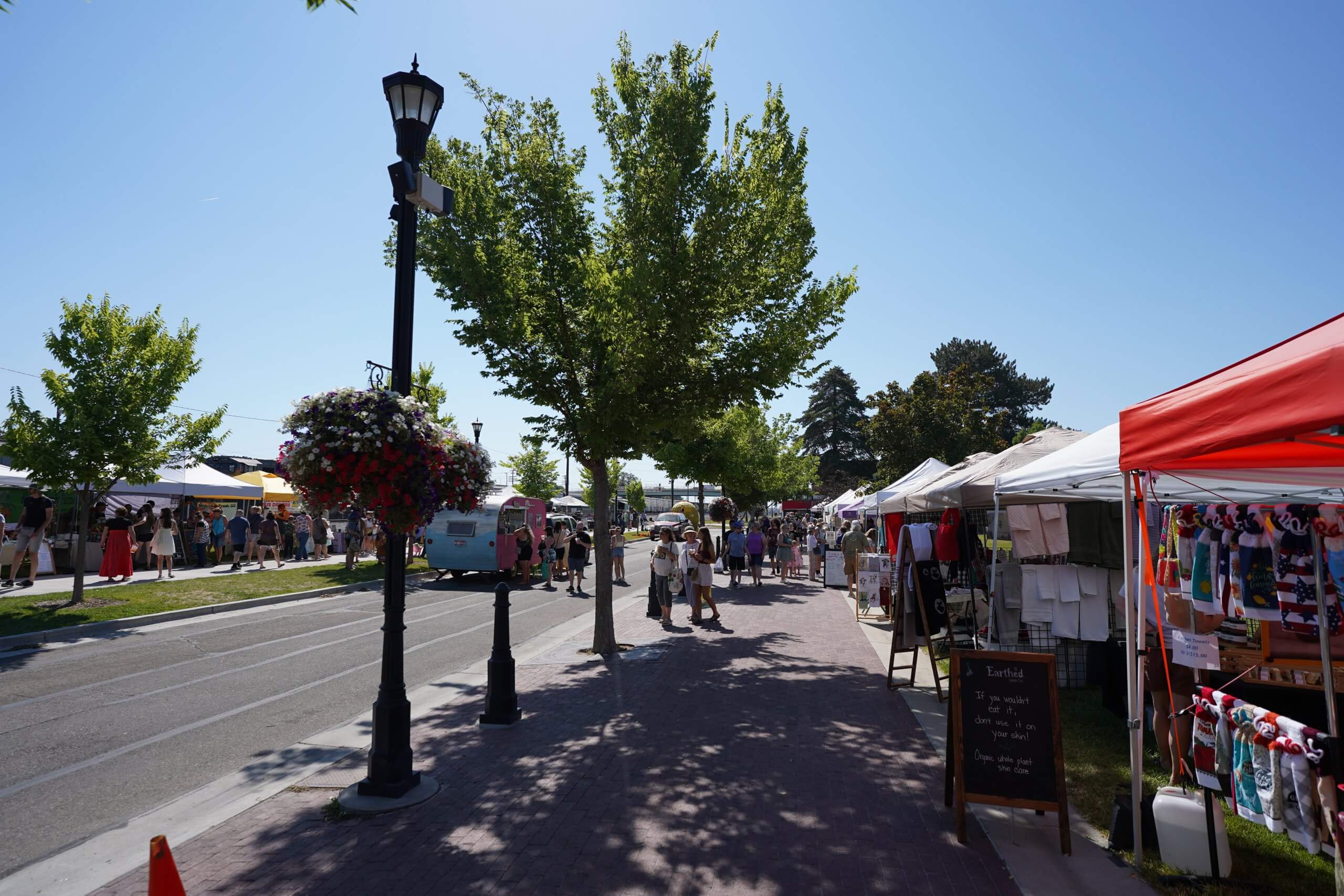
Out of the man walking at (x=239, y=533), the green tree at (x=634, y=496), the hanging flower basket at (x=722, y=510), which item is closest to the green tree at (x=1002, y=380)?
the green tree at (x=634, y=496)

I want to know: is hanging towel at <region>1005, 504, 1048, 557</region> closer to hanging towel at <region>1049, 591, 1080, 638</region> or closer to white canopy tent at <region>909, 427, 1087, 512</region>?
white canopy tent at <region>909, 427, 1087, 512</region>

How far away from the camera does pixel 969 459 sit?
39.0 ft

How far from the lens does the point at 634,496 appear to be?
261ft

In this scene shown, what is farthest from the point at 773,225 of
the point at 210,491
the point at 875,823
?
the point at 210,491

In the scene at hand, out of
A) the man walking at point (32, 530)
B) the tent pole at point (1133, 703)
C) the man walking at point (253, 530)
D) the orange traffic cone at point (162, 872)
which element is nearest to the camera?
the orange traffic cone at point (162, 872)

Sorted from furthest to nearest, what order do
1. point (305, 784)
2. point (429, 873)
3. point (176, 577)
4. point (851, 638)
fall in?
point (176, 577) → point (851, 638) → point (305, 784) → point (429, 873)

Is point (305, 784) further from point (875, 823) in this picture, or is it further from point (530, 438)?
point (530, 438)

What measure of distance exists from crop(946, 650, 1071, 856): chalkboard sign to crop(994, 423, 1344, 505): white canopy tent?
159 cm

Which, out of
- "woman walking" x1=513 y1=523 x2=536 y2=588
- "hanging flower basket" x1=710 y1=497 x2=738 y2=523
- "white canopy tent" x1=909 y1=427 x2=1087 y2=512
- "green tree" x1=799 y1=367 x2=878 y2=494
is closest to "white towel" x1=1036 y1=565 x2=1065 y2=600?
"white canopy tent" x1=909 y1=427 x2=1087 y2=512

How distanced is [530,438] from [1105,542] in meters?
7.72

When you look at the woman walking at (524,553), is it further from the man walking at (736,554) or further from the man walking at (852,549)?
the man walking at (852,549)

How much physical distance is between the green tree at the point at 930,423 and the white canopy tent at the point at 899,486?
2428 centimetres

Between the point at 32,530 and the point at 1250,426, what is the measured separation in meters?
20.6

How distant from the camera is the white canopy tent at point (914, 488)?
1098 cm
